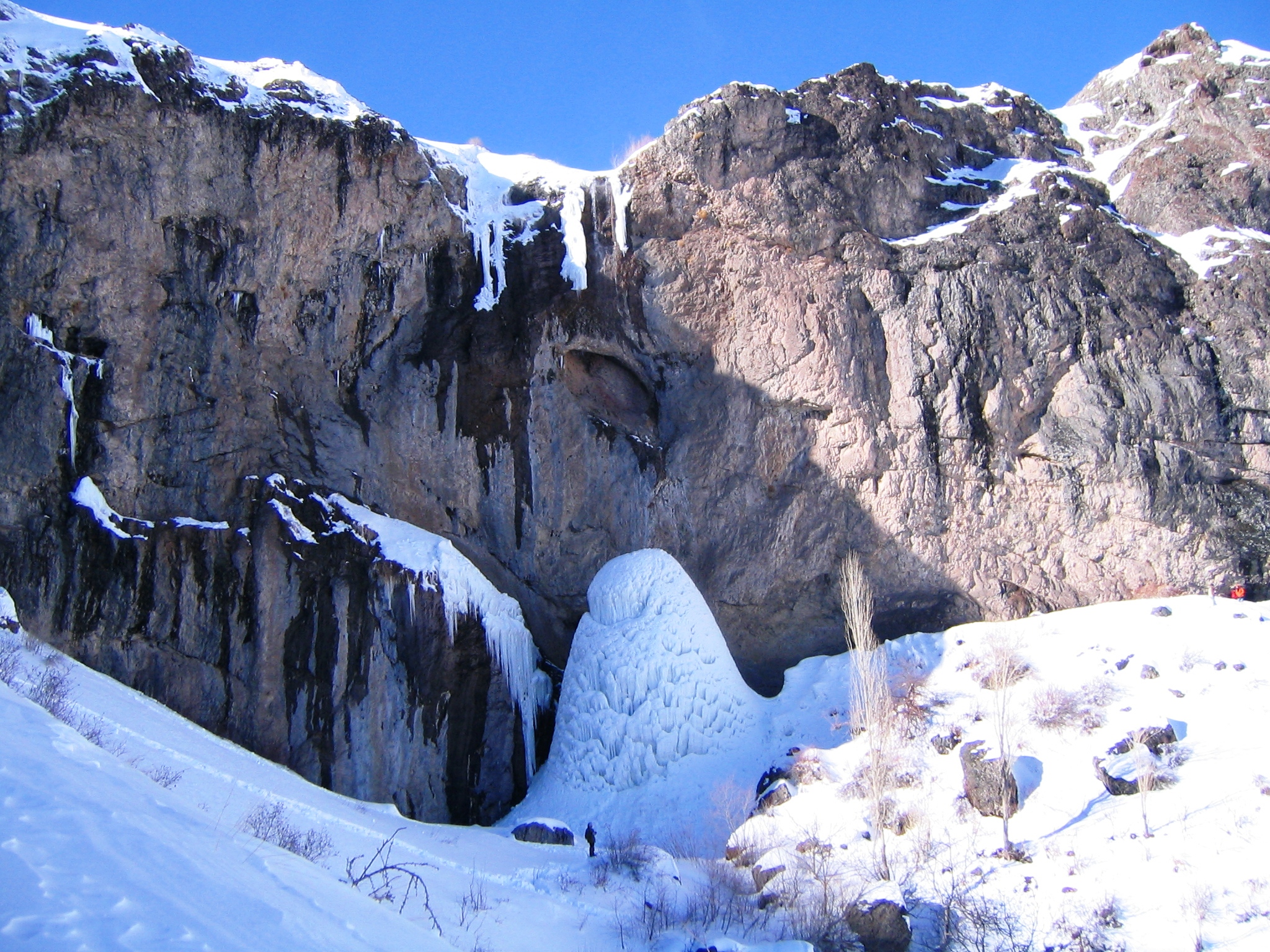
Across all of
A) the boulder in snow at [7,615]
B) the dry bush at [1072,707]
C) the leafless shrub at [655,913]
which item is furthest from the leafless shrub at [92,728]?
the dry bush at [1072,707]

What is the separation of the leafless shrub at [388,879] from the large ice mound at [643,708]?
20.7 feet

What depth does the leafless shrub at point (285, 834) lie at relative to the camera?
739cm

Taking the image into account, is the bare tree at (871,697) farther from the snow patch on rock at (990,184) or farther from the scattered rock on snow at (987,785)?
the snow patch on rock at (990,184)

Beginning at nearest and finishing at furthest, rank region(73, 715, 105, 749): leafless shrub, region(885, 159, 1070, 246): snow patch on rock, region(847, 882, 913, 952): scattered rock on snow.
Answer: region(73, 715, 105, 749): leafless shrub → region(847, 882, 913, 952): scattered rock on snow → region(885, 159, 1070, 246): snow patch on rock

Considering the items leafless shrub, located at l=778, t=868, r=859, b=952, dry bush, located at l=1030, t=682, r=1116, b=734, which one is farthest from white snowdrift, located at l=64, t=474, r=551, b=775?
dry bush, located at l=1030, t=682, r=1116, b=734

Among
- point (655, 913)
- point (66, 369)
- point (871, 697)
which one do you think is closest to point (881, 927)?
point (655, 913)

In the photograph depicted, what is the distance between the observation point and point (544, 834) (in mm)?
12867

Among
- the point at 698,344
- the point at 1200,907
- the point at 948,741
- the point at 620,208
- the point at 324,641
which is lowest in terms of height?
the point at 1200,907

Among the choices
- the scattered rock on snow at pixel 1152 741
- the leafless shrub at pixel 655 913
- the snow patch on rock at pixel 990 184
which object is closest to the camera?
the leafless shrub at pixel 655 913

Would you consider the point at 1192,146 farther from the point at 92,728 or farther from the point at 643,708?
the point at 92,728

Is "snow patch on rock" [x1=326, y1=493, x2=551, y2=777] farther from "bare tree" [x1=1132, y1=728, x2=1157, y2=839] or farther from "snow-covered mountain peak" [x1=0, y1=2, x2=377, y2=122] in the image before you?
"bare tree" [x1=1132, y1=728, x2=1157, y2=839]

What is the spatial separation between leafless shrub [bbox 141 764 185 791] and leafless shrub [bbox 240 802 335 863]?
0.10 meters

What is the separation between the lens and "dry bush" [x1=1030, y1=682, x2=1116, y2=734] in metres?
13.1

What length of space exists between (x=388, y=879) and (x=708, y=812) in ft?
25.4
